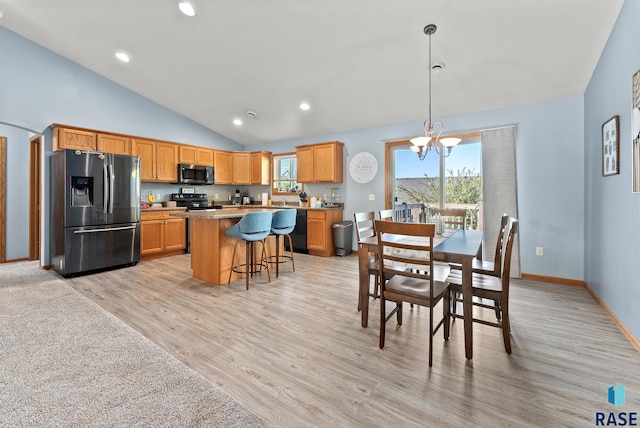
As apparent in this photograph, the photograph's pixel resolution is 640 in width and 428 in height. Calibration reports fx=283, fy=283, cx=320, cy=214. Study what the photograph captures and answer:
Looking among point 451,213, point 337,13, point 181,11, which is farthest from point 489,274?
point 181,11

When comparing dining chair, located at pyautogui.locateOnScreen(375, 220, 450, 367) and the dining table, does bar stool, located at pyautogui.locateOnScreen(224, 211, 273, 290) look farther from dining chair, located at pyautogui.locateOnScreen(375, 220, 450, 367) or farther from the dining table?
dining chair, located at pyautogui.locateOnScreen(375, 220, 450, 367)

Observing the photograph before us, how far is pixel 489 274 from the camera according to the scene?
7.91 feet

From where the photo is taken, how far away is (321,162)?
570cm

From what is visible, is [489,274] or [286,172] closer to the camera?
[489,274]

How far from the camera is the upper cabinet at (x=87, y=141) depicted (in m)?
4.29

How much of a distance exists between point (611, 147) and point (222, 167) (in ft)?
20.9

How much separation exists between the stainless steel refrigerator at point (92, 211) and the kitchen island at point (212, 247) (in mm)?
1464

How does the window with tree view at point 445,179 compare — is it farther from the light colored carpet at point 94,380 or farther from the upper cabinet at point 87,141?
the upper cabinet at point 87,141

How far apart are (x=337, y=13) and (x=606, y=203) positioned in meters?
3.30

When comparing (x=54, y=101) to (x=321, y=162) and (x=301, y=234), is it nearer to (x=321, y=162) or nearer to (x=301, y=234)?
(x=321, y=162)

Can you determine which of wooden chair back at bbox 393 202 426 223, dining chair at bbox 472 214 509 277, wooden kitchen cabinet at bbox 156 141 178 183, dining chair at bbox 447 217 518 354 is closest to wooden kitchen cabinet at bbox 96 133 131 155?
wooden kitchen cabinet at bbox 156 141 178 183

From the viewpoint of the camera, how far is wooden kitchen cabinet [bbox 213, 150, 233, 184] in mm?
6445

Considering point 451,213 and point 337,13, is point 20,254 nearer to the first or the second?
point 337,13

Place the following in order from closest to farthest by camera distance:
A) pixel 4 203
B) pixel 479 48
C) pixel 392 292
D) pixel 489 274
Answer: pixel 392 292, pixel 489 274, pixel 479 48, pixel 4 203
